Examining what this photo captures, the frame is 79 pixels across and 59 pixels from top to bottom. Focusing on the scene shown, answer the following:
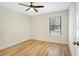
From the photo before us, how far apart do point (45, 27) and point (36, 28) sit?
686mm

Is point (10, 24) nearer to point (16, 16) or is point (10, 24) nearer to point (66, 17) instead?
point (16, 16)

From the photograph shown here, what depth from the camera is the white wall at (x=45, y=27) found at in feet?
15.7

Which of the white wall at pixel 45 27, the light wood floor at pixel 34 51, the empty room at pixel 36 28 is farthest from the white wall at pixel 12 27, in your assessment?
the white wall at pixel 45 27

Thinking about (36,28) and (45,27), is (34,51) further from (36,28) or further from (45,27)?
(36,28)

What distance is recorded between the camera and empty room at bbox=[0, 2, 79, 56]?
355cm

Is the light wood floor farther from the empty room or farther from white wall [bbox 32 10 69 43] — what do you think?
white wall [bbox 32 10 69 43]

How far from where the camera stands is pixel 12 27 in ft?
13.4

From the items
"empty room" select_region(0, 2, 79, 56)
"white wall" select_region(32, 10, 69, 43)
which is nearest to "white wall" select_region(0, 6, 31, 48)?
"empty room" select_region(0, 2, 79, 56)

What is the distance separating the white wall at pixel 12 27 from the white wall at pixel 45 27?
0.61 metres

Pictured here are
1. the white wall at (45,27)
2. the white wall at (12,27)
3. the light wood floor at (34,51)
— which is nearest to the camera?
the light wood floor at (34,51)

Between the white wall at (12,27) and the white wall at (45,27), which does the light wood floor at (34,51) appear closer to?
the white wall at (12,27)

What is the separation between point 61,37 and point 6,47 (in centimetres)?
291

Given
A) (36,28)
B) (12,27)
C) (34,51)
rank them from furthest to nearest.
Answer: (36,28), (12,27), (34,51)

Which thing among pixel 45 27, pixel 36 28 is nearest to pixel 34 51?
pixel 45 27
